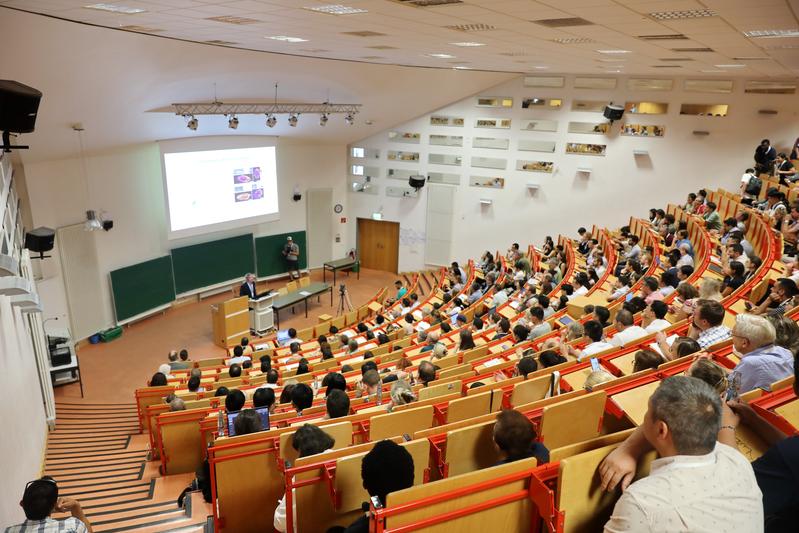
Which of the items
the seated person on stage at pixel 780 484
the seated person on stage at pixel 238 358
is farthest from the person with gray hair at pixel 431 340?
the seated person on stage at pixel 780 484

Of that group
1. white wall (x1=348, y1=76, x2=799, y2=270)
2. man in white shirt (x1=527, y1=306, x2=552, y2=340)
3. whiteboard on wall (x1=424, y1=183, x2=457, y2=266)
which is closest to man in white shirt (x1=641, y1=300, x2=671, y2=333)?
man in white shirt (x1=527, y1=306, x2=552, y2=340)

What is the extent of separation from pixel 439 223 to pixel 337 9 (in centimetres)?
1241

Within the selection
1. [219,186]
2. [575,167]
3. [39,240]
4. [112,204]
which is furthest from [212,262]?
[575,167]

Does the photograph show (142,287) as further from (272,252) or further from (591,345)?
(591,345)

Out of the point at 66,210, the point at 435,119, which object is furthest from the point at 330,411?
the point at 435,119

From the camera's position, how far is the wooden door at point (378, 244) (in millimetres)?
18422

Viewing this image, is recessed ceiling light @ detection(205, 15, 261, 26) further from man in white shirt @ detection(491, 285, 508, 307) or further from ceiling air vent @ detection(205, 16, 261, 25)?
man in white shirt @ detection(491, 285, 508, 307)

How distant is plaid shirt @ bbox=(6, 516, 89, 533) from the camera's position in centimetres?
299

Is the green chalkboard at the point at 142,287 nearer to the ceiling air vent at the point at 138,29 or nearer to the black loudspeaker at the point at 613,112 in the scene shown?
the ceiling air vent at the point at 138,29

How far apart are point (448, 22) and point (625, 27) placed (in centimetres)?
181

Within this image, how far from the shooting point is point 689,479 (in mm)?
1661

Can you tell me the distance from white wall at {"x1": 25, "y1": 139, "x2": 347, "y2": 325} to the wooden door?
3701mm

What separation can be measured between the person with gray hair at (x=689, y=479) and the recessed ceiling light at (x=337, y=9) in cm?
461

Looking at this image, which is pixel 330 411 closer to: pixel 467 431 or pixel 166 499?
pixel 467 431
